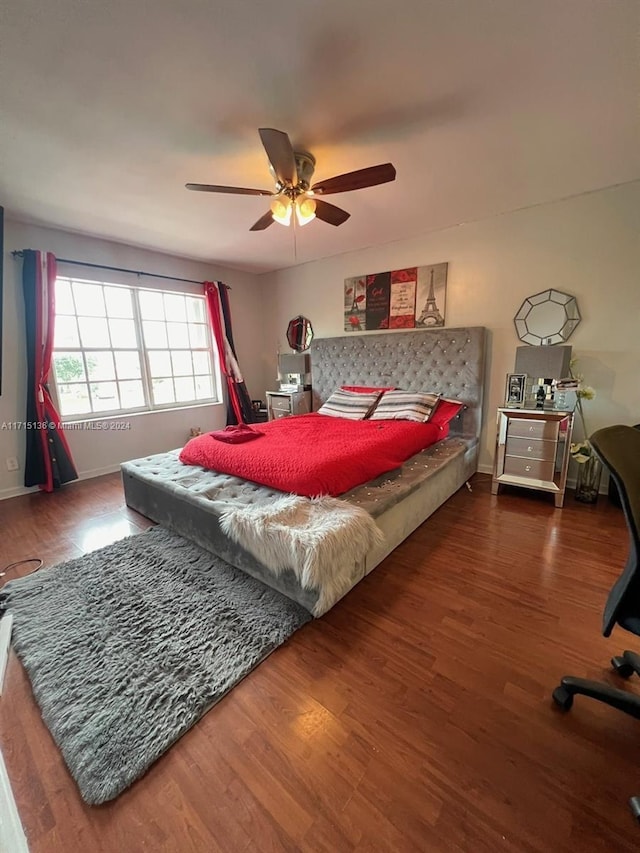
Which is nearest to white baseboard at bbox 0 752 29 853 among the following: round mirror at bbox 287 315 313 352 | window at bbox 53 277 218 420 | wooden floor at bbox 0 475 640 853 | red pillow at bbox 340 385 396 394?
wooden floor at bbox 0 475 640 853

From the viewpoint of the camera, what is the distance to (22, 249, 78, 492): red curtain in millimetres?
3125

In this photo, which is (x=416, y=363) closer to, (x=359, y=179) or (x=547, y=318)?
(x=547, y=318)

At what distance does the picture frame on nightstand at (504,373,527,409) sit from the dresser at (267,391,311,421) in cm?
244

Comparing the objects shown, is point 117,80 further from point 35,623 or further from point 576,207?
point 576,207

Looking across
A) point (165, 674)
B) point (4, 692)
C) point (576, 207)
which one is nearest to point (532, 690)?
point (165, 674)

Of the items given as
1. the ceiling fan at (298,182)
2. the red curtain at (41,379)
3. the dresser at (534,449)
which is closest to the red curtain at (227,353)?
the red curtain at (41,379)

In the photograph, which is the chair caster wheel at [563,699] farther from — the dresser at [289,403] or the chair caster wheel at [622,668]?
the dresser at [289,403]

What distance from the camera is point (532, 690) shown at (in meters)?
1.29

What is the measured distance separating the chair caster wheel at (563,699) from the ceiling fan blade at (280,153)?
2.53 metres

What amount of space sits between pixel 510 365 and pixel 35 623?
12.8 ft

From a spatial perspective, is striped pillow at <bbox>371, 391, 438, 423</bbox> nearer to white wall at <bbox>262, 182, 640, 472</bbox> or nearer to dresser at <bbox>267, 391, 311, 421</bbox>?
white wall at <bbox>262, 182, 640, 472</bbox>

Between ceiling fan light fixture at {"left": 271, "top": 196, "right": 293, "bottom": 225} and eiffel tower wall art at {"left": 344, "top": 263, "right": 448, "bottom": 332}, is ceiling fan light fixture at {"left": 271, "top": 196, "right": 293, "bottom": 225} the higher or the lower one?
the higher one

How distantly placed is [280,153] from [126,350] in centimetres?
313

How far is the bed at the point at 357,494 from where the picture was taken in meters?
1.68
